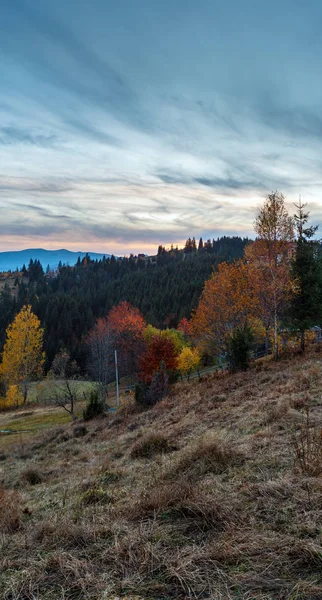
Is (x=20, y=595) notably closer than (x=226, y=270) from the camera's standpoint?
Yes

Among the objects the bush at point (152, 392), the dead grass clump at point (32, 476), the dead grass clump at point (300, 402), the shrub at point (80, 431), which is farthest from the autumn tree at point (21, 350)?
the dead grass clump at point (300, 402)

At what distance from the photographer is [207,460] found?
542cm

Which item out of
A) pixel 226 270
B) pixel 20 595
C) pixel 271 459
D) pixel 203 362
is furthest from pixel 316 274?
pixel 203 362

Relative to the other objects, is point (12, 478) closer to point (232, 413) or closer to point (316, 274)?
point (232, 413)

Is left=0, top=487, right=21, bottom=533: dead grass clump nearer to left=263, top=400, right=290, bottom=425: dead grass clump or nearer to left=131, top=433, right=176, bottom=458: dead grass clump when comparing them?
left=131, top=433, right=176, bottom=458: dead grass clump

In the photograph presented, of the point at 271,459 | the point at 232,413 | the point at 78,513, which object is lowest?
the point at 232,413

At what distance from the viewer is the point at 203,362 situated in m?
59.0

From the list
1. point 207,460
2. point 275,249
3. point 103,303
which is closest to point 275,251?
point 275,249

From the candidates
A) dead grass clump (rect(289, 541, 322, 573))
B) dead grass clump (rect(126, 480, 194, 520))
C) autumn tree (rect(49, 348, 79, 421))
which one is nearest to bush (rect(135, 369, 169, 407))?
autumn tree (rect(49, 348, 79, 421))

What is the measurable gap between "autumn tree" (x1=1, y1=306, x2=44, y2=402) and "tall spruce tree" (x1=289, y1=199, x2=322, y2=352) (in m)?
34.0

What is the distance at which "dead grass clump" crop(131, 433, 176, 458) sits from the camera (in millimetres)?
7812

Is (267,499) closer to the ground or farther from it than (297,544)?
closer to the ground

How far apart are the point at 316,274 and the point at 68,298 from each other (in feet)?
318

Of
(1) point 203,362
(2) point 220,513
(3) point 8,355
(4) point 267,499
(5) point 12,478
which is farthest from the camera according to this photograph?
(1) point 203,362
